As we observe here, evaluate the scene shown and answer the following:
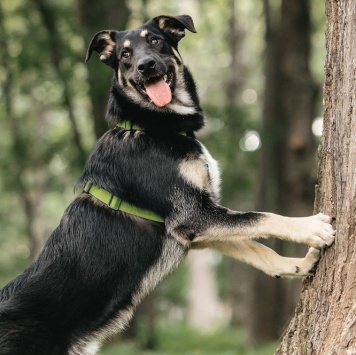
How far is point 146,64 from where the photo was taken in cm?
538

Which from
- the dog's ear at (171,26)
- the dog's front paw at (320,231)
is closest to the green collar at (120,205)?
the dog's front paw at (320,231)

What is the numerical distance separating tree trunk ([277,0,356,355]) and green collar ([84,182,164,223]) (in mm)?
1258

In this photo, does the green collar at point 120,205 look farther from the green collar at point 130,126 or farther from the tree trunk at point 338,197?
the tree trunk at point 338,197

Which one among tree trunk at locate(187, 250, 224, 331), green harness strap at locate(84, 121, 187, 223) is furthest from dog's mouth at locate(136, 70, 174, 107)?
tree trunk at locate(187, 250, 224, 331)

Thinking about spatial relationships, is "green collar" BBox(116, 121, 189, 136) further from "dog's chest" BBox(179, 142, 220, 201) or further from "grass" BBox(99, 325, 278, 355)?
"grass" BBox(99, 325, 278, 355)

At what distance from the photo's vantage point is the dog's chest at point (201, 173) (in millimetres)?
5086

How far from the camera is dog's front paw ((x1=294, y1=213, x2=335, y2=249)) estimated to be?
14.9 feet

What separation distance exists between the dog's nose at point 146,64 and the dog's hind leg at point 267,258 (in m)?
1.43

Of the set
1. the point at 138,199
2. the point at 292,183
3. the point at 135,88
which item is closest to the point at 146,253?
the point at 138,199

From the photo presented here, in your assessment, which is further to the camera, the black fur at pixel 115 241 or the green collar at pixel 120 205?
the green collar at pixel 120 205

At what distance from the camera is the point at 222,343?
1579 centimetres

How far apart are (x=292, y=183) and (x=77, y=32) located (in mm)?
5283

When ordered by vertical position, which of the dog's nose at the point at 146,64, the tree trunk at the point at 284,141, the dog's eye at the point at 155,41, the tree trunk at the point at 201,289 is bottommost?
the tree trunk at the point at 201,289

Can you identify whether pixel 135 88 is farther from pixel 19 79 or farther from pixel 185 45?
pixel 185 45
